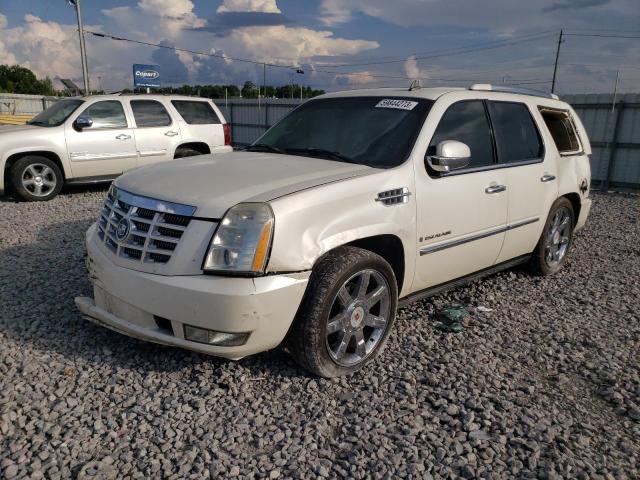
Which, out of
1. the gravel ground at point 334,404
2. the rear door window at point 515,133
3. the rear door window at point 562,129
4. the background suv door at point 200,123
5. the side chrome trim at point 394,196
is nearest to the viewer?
the gravel ground at point 334,404

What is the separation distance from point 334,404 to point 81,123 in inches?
307

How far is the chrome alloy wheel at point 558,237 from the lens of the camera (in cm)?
520

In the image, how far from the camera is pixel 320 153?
3775 mm

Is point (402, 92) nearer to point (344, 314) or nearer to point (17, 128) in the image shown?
point (344, 314)

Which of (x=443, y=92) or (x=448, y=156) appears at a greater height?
(x=443, y=92)

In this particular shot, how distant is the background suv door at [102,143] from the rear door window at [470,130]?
7.05 meters

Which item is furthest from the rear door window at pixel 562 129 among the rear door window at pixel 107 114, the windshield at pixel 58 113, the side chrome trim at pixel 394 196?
the windshield at pixel 58 113

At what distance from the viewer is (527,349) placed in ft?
12.1

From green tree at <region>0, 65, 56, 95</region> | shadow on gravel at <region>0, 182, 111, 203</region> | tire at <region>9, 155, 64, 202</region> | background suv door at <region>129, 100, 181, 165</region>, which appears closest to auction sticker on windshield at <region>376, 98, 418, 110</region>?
background suv door at <region>129, 100, 181, 165</region>

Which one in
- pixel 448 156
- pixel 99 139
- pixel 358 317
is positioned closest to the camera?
pixel 358 317

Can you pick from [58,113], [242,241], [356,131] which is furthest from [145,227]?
[58,113]

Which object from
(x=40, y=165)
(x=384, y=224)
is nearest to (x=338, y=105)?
(x=384, y=224)

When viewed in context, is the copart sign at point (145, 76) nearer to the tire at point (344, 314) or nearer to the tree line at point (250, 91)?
the tree line at point (250, 91)

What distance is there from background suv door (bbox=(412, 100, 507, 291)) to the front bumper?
1158 millimetres
